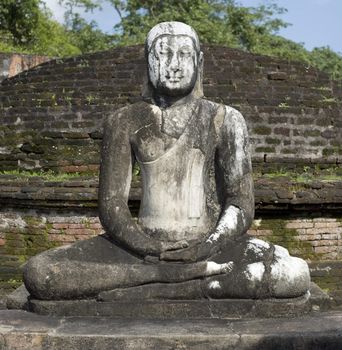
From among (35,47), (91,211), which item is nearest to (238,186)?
(91,211)

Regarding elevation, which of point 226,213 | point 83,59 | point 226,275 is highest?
point 83,59

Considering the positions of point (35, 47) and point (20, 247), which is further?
point (35, 47)

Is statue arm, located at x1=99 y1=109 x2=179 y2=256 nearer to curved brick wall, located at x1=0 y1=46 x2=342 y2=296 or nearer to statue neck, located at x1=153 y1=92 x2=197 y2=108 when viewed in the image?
statue neck, located at x1=153 y1=92 x2=197 y2=108

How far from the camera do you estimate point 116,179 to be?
368 centimetres

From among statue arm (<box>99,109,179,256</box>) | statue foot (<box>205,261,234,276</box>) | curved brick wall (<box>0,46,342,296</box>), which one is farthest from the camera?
curved brick wall (<box>0,46,342,296</box>)

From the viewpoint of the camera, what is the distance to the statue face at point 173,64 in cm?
362

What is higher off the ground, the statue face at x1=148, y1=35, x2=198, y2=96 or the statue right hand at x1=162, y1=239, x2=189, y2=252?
the statue face at x1=148, y1=35, x2=198, y2=96

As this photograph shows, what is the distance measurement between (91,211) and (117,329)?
4.57 meters

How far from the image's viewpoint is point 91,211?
765 centimetres

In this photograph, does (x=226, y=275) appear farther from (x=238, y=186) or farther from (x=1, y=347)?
(x=1, y=347)

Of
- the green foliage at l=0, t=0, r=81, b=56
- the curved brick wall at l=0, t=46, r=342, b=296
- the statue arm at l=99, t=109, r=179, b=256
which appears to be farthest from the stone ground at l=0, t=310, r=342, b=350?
the green foliage at l=0, t=0, r=81, b=56

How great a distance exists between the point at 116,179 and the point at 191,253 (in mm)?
584

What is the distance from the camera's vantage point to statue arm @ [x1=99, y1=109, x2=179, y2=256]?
359 cm

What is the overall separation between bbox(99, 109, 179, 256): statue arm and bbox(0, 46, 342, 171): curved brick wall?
517 centimetres
